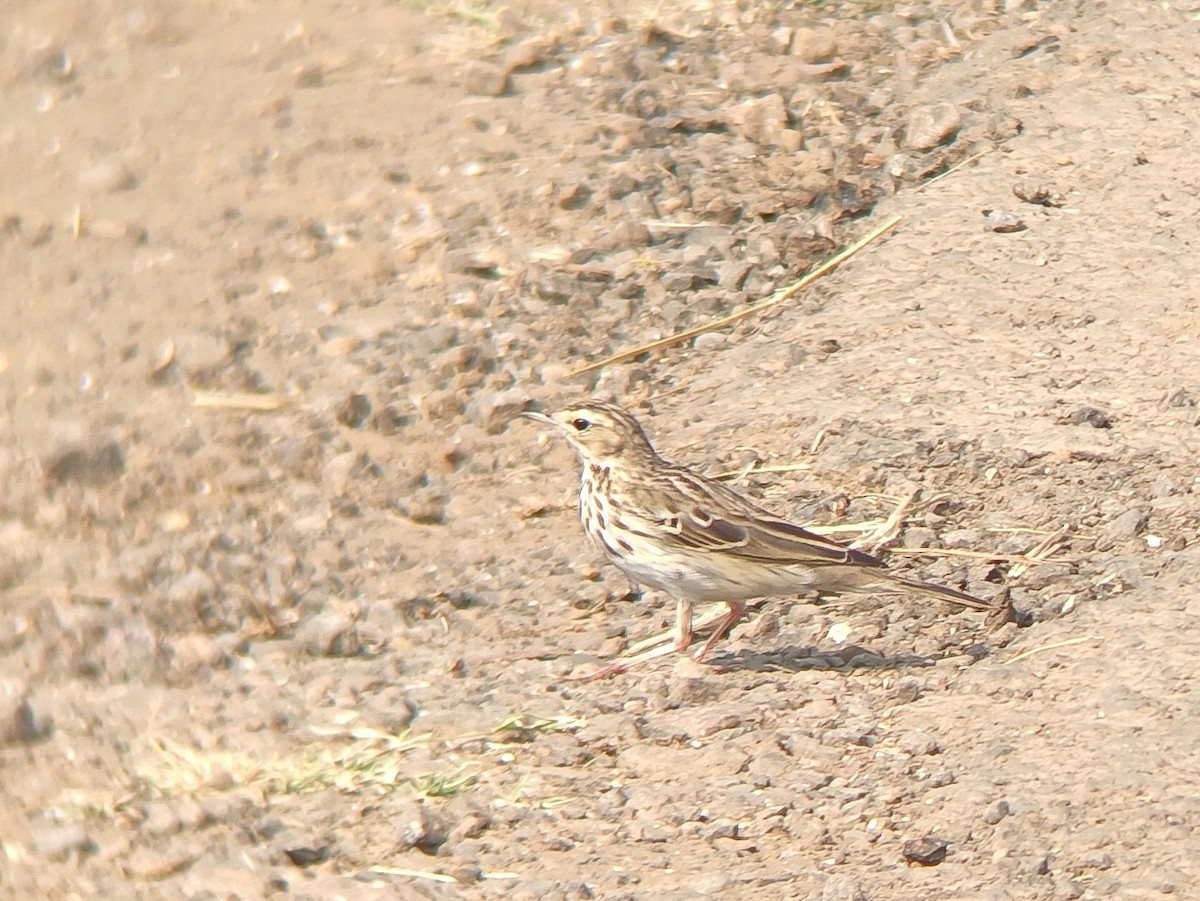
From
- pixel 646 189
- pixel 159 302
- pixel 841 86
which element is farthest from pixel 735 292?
pixel 159 302

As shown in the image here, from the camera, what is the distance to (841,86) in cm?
937

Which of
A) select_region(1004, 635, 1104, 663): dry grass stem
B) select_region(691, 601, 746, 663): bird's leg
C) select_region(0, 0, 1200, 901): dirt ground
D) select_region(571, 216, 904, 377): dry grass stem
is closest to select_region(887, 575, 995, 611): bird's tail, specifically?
select_region(0, 0, 1200, 901): dirt ground

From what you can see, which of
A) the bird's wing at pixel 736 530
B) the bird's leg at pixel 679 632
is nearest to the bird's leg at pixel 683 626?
the bird's leg at pixel 679 632

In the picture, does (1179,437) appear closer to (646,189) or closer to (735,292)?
(735,292)

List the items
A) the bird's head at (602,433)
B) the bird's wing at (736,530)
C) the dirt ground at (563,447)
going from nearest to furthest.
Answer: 1. the dirt ground at (563,447)
2. the bird's wing at (736,530)
3. the bird's head at (602,433)

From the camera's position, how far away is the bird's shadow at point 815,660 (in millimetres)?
5746

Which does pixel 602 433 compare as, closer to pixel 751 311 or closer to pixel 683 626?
pixel 683 626

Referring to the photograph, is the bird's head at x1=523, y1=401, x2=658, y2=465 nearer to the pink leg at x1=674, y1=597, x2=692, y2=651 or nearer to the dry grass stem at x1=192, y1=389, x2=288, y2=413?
the pink leg at x1=674, y1=597, x2=692, y2=651

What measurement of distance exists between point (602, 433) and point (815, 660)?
109 centimetres

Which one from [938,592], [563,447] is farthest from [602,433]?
[938,592]

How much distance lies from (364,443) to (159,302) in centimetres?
129

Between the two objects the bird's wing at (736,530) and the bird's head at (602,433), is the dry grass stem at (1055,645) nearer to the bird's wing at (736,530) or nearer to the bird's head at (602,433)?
the bird's wing at (736,530)

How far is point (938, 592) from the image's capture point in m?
5.73

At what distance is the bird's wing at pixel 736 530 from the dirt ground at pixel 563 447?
1.18ft
